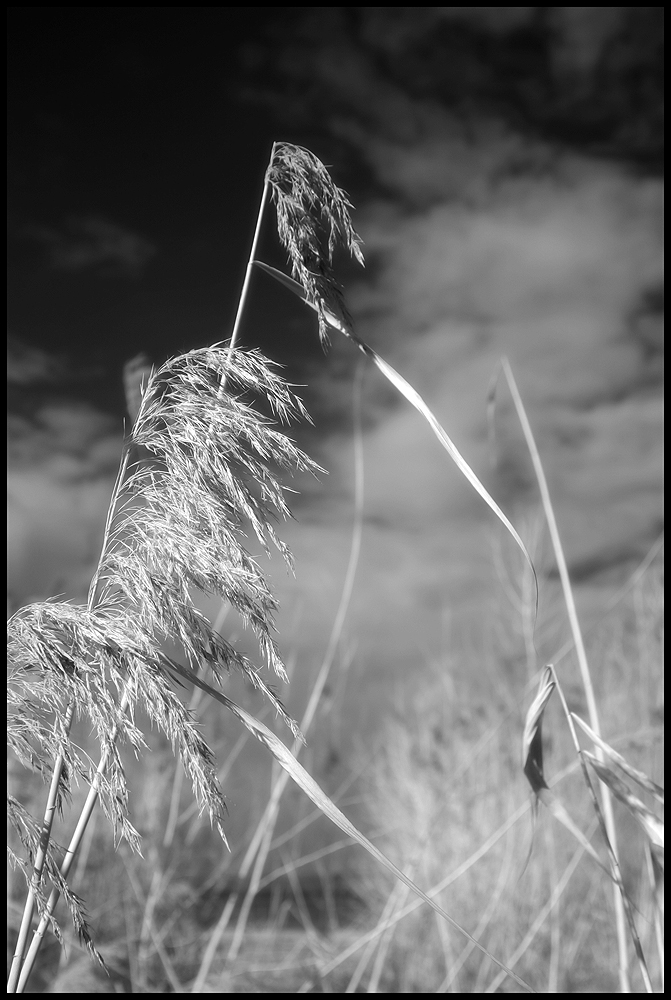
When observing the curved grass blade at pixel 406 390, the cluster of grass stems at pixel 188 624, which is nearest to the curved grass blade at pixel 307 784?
the cluster of grass stems at pixel 188 624

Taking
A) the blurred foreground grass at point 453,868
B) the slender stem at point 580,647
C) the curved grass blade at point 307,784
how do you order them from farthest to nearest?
the blurred foreground grass at point 453,868, the slender stem at point 580,647, the curved grass blade at point 307,784

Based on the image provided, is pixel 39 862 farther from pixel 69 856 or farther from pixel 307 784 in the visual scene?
pixel 307 784

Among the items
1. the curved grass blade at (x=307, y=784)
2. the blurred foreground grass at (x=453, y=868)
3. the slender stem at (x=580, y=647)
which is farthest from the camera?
the blurred foreground grass at (x=453, y=868)

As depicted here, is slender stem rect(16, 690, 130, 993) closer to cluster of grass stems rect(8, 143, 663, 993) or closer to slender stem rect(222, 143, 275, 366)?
cluster of grass stems rect(8, 143, 663, 993)

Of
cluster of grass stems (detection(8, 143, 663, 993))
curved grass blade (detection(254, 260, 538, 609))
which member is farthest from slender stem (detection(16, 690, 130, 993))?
curved grass blade (detection(254, 260, 538, 609))

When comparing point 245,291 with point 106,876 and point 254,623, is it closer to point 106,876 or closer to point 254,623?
point 254,623

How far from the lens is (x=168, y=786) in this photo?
6.21m

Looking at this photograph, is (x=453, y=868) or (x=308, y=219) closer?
(x=308, y=219)

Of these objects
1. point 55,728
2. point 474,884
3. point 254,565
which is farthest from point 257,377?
point 474,884

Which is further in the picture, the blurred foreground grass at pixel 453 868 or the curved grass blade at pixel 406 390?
the blurred foreground grass at pixel 453 868

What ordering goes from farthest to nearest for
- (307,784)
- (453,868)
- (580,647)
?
(453,868), (580,647), (307,784)

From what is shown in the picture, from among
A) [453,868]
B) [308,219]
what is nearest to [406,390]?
[308,219]

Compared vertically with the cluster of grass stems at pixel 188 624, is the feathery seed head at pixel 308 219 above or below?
above

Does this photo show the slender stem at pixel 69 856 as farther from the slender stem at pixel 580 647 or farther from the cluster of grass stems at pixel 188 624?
the slender stem at pixel 580 647
